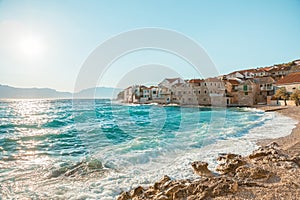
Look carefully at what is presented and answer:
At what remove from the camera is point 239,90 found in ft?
130

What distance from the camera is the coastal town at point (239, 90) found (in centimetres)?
3162

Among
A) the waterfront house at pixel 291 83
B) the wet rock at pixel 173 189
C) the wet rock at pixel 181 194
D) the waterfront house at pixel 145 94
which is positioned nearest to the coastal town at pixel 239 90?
the waterfront house at pixel 291 83

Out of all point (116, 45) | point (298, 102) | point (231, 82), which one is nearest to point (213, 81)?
point (231, 82)

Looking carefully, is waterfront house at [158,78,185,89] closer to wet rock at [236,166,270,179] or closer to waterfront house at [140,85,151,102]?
waterfront house at [140,85,151,102]

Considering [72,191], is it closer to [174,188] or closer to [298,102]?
[174,188]

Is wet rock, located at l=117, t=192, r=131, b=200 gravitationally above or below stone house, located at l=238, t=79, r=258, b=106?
below

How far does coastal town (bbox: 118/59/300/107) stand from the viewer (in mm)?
31622

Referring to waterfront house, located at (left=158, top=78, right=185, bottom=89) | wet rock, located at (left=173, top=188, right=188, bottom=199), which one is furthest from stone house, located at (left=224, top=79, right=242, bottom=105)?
wet rock, located at (left=173, top=188, right=188, bottom=199)

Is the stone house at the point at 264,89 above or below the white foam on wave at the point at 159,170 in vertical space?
above

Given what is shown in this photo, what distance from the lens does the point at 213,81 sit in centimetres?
4428

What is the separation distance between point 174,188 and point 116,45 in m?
11.2

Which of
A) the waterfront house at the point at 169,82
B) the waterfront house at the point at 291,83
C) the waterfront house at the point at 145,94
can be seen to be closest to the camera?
the waterfront house at the point at 291,83

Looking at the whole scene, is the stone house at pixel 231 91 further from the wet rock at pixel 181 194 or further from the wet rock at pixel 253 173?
the wet rock at pixel 181 194

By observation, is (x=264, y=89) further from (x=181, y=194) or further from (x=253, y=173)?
(x=181, y=194)
